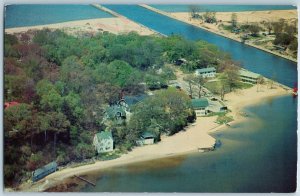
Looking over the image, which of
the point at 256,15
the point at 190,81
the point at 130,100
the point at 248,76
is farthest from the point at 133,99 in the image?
the point at 256,15

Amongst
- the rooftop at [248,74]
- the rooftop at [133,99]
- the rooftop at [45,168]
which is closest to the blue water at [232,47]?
the rooftop at [248,74]

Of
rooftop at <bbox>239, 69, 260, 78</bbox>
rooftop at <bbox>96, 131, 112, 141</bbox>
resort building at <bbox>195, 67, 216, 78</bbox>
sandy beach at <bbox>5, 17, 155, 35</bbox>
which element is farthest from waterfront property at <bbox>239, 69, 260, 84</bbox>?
rooftop at <bbox>96, 131, 112, 141</bbox>

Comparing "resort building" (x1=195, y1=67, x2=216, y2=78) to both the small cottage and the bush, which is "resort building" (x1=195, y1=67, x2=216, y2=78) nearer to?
the bush

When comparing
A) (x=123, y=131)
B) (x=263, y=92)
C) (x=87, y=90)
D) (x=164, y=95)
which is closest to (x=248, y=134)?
(x=263, y=92)

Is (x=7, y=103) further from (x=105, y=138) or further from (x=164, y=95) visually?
(x=164, y=95)

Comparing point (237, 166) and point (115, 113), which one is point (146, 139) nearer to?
point (115, 113)

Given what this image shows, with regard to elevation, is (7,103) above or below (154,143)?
above
